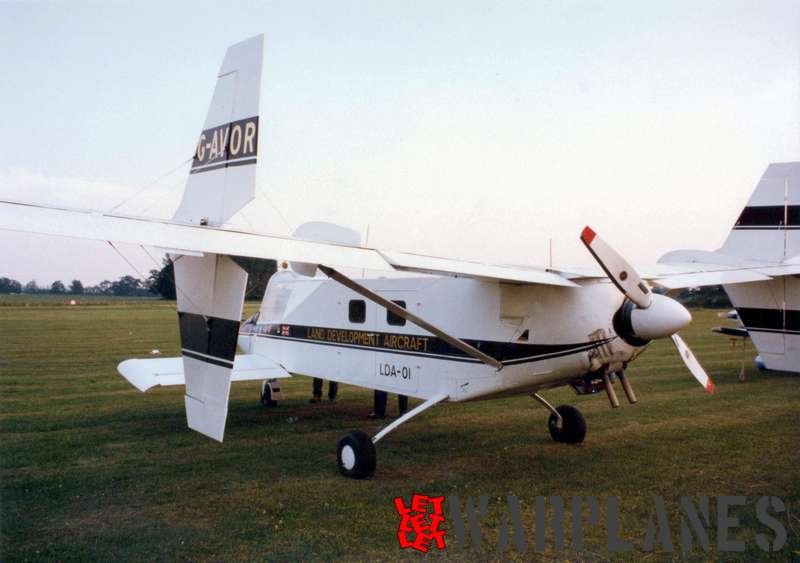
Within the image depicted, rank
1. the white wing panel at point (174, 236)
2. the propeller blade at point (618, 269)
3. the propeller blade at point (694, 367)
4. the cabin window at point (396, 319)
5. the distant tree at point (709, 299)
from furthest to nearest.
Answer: the distant tree at point (709, 299) → the cabin window at point (396, 319) → the propeller blade at point (694, 367) → the propeller blade at point (618, 269) → the white wing panel at point (174, 236)

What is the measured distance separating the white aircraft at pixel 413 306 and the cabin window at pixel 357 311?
26 millimetres

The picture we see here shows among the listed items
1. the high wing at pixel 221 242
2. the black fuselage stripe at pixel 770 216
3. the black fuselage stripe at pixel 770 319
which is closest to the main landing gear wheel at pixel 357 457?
the high wing at pixel 221 242

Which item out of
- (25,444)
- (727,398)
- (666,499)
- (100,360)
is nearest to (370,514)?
(666,499)

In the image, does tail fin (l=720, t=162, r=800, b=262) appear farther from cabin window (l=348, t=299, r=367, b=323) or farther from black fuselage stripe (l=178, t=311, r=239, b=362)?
black fuselage stripe (l=178, t=311, r=239, b=362)

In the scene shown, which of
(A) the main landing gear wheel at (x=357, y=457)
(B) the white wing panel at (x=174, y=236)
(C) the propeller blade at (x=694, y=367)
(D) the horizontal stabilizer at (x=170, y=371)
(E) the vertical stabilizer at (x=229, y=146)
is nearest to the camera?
(B) the white wing panel at (x=174, y=236)

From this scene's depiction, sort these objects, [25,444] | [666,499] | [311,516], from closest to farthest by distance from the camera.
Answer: [311,516], [666,499], [25,444]

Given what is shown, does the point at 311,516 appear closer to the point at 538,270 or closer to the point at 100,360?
the point at 538,270

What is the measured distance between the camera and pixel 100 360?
1889cm

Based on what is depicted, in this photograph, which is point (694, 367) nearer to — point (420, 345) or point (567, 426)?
point (567, 426)

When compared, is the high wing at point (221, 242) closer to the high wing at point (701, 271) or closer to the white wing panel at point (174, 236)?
the white wing panel at point (174, 236)

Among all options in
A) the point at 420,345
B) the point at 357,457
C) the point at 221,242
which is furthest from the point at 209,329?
the point at 420,345

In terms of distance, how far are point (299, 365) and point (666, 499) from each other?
588cm

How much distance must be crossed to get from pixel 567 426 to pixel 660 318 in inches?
112

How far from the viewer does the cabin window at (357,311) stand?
8.95 metres
